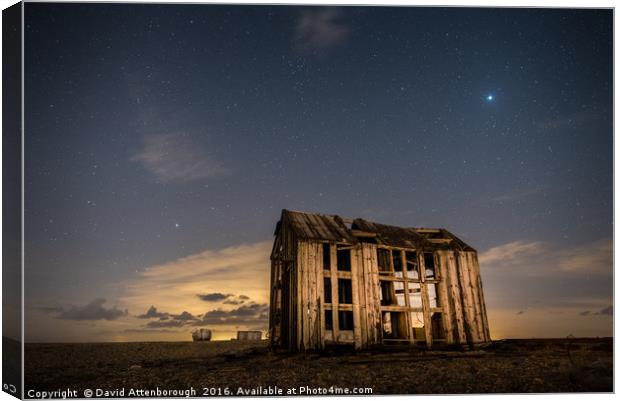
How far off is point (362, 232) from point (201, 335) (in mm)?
20440

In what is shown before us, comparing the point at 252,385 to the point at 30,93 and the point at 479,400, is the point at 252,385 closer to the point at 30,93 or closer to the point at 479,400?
the point at 479,400

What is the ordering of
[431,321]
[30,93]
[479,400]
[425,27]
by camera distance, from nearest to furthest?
[479,400], [30,93], [425,27], [431,321]

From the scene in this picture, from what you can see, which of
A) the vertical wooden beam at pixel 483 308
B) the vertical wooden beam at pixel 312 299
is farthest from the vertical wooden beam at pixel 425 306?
the vertical wooden beam at pixel 312 299

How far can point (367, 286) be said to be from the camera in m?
17.8

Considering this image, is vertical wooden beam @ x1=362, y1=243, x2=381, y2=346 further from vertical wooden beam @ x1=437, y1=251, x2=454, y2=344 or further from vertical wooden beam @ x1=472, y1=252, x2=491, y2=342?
vertical wooden beam @ x1=472, y1=252, x2=491, y2=342

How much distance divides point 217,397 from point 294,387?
5.86 feet

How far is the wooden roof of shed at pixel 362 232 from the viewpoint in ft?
60.1

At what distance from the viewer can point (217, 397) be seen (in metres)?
10.5

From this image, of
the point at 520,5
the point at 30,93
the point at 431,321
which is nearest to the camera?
the point at 30,93

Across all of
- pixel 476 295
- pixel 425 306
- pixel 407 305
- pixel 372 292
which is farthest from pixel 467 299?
pixel 372 292

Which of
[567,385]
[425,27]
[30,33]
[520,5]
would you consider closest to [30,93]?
[30,33]

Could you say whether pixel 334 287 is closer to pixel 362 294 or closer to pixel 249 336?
pixel 362 294

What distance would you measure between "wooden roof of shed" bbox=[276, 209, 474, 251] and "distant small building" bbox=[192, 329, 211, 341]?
17525mm

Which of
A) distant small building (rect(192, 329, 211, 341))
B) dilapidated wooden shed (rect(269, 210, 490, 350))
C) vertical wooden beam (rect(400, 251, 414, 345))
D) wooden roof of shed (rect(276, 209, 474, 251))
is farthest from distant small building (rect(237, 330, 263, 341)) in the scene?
vertical wooden beam (rect(400, 251, 414, 345))
